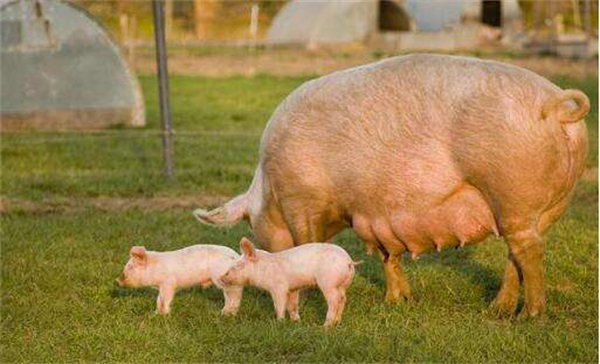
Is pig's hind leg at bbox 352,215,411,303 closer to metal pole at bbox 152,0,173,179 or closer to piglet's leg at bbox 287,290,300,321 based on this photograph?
piglet's leg at bbox 287,290,300,321

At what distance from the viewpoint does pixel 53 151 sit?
14.5 meters

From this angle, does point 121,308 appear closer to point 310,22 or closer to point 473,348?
point 473,348

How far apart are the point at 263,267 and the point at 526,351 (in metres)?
1.48

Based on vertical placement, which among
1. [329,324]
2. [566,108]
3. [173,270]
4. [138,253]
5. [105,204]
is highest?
[566,108]

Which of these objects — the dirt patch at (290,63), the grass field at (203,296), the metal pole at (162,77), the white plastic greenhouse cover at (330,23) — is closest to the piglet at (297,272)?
the grass field at (203,296)

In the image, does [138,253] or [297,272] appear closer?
[297,272]

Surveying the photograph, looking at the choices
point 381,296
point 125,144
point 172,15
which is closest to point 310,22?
point 172,15

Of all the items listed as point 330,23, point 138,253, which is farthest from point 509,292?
point 330,23

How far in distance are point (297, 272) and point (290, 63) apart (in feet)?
70.0

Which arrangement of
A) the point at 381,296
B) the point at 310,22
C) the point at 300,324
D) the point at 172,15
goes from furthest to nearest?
1. the point at 172,15
2. the point at 310,22
3. the point at 381,296
4. the point at 300,324

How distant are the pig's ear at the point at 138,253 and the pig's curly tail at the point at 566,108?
2282 millimetres

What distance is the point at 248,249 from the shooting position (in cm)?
692

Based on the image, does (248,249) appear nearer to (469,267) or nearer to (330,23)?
(469,267)

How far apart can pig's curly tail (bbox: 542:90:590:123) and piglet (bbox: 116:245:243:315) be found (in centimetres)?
186
